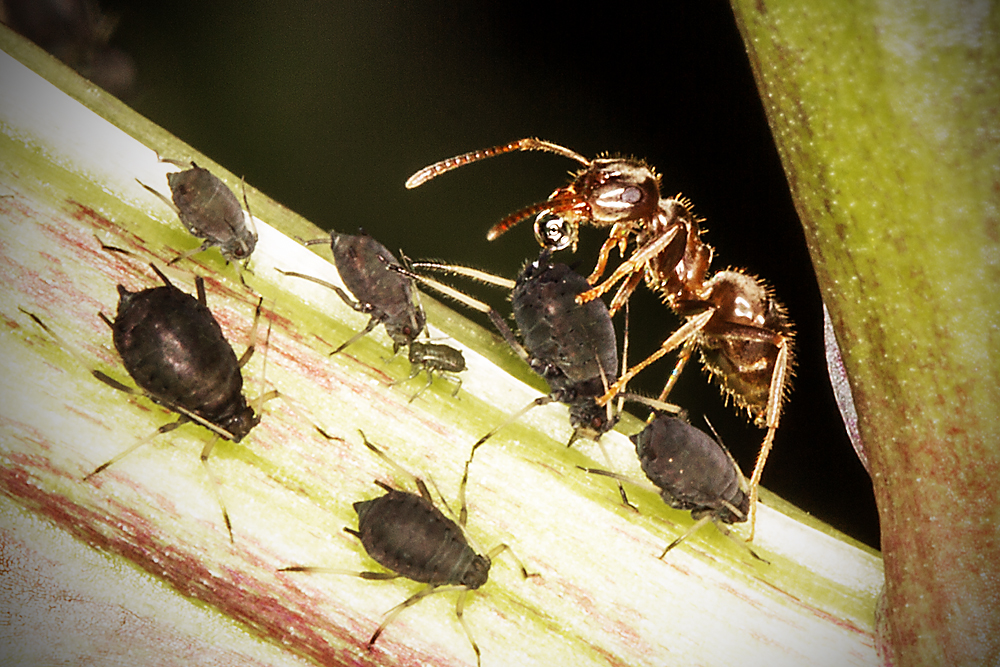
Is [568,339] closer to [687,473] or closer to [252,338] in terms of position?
[687,473]

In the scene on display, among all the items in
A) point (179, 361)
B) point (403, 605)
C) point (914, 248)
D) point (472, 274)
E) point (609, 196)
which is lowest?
point (403, 605)

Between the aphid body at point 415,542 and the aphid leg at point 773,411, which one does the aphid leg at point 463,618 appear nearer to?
the aphid body at point 415,542

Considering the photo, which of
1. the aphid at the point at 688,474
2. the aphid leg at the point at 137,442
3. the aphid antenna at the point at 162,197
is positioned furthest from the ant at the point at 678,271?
the aphid leg at the point at 137,442

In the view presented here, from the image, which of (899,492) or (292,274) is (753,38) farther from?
(292,274)

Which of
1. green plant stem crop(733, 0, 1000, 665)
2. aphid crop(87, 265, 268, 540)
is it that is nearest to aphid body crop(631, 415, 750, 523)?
green plant stem crop(733, 0, 1000, 665)

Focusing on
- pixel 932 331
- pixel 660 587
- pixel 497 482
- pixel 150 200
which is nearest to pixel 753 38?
pixel 932 331

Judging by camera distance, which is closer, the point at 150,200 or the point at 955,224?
the point at 955,224

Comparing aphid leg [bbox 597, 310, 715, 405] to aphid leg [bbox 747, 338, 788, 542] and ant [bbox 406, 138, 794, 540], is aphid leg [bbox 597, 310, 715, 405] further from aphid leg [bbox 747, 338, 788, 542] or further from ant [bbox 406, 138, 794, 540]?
aphid leg [bbox 747, 338, 788, 542]

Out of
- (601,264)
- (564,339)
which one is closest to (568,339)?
(564,339)
